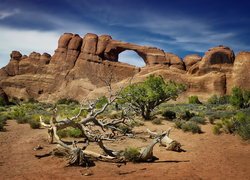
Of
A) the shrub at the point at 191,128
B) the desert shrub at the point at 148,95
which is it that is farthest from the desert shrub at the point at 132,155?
the desert shrub at the point at 148,95

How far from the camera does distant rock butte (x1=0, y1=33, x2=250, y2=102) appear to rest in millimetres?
79312

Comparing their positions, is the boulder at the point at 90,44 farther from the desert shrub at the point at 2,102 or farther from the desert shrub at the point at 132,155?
the desert shrub at the point at 132,155

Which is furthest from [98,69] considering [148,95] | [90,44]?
[148,95]

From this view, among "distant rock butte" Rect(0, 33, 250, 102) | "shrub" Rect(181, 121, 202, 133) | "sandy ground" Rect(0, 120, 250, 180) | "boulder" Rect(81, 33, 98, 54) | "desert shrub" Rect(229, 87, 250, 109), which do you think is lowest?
"sandy ground" Rect(0, 120, 250, 180)

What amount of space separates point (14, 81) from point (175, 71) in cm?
4575

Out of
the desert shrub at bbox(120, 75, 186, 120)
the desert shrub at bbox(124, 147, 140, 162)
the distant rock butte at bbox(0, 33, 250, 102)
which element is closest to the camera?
the desert shrub at bbox(124, 147, 140, 162)

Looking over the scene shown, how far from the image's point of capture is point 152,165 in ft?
33.4

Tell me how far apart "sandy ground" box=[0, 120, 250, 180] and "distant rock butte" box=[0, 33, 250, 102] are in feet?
217

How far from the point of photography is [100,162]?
34.2 feet

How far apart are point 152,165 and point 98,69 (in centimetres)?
7868

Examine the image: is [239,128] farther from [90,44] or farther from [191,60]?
[90,44]

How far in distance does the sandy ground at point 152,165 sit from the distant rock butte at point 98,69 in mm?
66164

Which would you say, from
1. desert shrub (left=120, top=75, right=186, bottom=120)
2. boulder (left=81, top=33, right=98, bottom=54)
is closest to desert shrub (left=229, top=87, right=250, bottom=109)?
desert shrub (left=120, top=75, right=186, bottom=120)

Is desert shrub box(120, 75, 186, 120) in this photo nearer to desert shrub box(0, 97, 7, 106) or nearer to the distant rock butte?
desert shrub box(0, 97, 7, 106)
